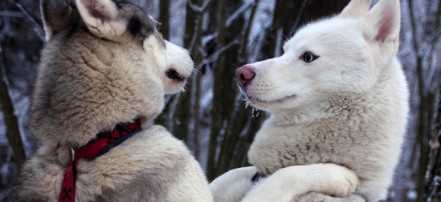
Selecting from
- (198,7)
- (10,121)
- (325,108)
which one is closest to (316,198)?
(325,108)

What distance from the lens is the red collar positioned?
1723mm

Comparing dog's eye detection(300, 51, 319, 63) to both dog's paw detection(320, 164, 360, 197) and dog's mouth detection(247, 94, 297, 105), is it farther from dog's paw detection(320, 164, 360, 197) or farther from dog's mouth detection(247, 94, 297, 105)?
dog's paw detection(320, 164, 360, 197)

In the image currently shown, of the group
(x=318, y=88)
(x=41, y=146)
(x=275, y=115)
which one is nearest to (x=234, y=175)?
(x=275, y=115)

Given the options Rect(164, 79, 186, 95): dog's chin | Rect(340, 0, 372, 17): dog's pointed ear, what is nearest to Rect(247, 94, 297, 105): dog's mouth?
Rect(164, 79, 186, 95): dog's chin

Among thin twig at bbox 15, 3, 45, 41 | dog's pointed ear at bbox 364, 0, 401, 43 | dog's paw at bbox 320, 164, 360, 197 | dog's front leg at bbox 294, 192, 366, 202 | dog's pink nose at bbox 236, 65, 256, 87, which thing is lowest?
thin twig at bbox 15, 3, 45, 41

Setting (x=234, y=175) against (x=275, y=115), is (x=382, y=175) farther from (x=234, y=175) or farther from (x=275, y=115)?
→ (x=234, y=175)

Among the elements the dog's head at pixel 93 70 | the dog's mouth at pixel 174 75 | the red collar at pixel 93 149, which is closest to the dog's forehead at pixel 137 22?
the dog's head at pixel 93 70

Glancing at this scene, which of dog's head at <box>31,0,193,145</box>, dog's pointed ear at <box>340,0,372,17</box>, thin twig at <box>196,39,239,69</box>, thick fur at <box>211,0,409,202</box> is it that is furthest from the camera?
thin twig at <box>196,39,239,69</box>

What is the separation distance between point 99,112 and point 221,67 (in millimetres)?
4007

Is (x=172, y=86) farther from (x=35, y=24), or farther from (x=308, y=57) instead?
(x=35, y=24)

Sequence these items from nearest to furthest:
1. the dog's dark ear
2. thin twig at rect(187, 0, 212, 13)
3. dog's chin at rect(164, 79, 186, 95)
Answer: the dog's dark ear < dog's chin at rect(164, 79, 186, 95) < thin twig at rect(187, 0, 212, 13)

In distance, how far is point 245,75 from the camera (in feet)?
7.61

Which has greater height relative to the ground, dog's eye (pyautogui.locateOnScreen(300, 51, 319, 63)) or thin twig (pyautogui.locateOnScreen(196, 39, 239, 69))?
dog's eye (pyautogui.locateOnScreen(300, 51, 319, 63))

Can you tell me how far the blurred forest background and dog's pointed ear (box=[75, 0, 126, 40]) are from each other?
3485mm
